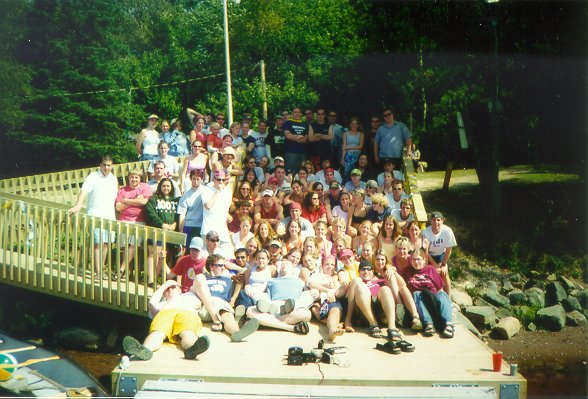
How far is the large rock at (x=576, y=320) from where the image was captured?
44.9ft

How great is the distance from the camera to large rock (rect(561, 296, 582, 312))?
47.2 feet

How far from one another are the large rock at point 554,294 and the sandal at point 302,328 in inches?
301

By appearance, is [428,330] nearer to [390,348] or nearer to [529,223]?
[390,348]

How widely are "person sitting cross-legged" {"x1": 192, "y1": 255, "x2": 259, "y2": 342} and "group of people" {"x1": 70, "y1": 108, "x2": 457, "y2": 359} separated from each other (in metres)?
0.01

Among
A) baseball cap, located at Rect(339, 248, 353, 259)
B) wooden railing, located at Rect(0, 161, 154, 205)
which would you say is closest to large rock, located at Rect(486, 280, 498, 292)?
baseball cap, located at Rect(339, 248, 353, 259)

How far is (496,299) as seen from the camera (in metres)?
14.4

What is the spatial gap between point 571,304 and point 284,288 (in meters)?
7.78

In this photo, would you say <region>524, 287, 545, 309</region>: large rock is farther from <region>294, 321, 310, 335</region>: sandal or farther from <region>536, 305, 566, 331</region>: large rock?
<region>294, 321, 310, 335</region>: sandal

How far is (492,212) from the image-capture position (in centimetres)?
1755

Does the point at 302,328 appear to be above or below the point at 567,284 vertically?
above

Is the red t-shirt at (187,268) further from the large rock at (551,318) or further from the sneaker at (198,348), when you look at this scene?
the large rock at (551,318)

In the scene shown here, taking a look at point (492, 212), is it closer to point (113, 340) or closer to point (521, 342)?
point (521, 342)

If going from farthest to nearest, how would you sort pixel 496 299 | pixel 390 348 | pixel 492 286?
pixel 492 286
pixel 496 299
pixel 390 348

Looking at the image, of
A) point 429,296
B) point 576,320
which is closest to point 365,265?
point 429,296
